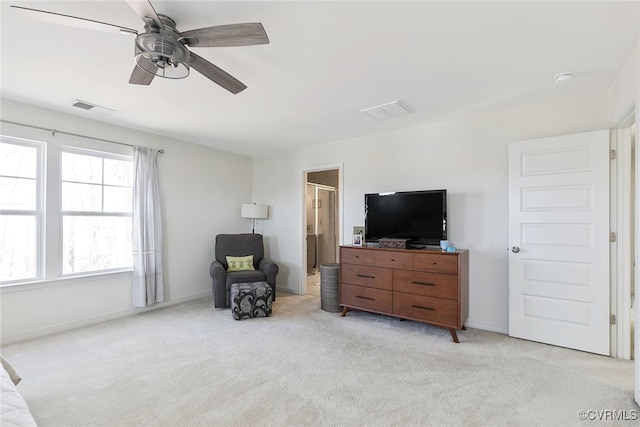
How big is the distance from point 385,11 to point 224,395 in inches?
106

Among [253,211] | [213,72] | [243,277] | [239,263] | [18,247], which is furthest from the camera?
[253,211]

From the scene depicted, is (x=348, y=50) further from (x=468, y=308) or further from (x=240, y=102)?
(x=468, y=308)

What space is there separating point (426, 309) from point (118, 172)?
165 inches

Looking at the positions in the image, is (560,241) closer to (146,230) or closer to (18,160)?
(146,230)

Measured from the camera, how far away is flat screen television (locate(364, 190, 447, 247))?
337cm

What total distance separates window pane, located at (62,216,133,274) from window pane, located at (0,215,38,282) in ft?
0.86

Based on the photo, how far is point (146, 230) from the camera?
13.1 ft

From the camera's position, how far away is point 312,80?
2.56 meters

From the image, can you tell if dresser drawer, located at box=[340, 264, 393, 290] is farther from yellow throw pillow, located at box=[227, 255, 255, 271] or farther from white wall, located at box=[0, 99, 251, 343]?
white wall, located at box=[0, 99, 251, 343]

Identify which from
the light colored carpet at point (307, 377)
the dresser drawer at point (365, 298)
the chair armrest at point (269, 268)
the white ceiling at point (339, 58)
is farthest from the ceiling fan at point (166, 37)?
the chair armrest at point (269, 268)

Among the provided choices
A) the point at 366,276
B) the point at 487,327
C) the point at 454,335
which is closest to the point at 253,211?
the point at 366,276

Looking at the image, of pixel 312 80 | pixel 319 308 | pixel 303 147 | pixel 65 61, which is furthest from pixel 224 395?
pixel 303 147

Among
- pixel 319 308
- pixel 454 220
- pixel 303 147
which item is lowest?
pixel 319 308

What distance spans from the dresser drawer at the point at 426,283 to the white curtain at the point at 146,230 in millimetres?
3166
